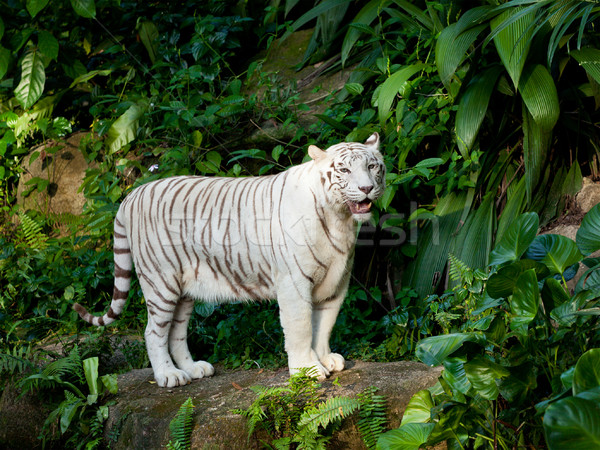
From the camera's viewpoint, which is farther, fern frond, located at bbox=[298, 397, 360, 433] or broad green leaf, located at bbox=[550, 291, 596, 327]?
fern frond, located at bbox=[298, 397, 360, 433]

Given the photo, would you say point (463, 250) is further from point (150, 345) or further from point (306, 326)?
point (150, 345)

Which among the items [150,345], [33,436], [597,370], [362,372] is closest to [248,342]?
[150,345]

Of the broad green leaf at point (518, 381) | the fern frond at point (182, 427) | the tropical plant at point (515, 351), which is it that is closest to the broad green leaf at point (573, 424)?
the tropical plant at point (515, 351)

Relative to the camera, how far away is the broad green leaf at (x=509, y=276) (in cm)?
271

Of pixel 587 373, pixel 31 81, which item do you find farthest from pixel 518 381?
pixel 31 81

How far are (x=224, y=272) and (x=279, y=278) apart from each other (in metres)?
0.41

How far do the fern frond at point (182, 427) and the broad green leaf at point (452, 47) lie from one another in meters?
2.67

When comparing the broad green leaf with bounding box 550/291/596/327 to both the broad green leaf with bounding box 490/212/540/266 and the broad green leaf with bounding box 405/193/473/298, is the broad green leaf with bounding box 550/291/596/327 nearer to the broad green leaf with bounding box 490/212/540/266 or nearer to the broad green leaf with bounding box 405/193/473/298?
the broad green leaf with bounding box 490/212/540/266

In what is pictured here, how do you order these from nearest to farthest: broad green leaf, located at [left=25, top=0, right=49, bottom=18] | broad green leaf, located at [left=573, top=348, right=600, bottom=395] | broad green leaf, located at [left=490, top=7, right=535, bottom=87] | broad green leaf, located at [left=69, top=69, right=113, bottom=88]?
broad green leaf, located at [left=573, top=348, right=600, bottom=395]
broad green leaf, located at [left=490, top=7, right=535, bottom=87]
broad green leaf, located at [left=25, top=0, right=49, bottom=18]
broad green leaf, located at [left=69, top=69, right=113, bottom=88]

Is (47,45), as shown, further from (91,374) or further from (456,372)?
(456,372)

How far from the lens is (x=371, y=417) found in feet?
10.4

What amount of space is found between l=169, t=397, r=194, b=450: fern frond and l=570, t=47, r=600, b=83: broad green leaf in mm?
3100

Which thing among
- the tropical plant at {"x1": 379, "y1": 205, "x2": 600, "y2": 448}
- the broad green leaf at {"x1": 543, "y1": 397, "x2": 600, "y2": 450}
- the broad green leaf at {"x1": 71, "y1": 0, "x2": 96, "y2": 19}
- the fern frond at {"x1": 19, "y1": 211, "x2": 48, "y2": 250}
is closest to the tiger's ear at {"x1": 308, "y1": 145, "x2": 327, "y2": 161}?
the tropical plant at {"x1": 379, "y1": 205, "x2": 600, "y2": 448}

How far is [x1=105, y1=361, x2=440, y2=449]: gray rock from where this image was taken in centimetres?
318
